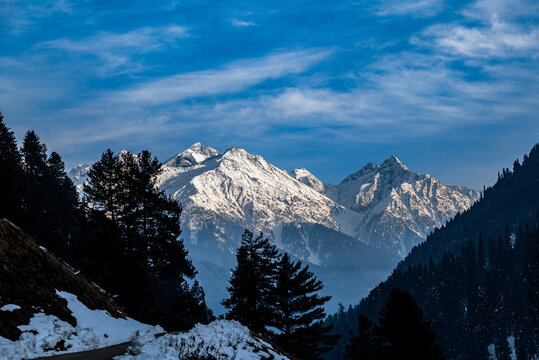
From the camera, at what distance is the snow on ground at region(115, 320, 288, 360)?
15.0m

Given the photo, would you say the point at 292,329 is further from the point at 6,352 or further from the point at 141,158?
the point at 6,352

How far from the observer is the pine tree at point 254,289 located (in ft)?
140

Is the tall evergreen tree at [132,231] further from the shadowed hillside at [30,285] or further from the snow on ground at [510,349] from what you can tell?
the snow on ground at [510,349]

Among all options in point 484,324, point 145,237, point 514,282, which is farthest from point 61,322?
point 514,282

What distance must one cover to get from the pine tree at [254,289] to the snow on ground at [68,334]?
19119mm

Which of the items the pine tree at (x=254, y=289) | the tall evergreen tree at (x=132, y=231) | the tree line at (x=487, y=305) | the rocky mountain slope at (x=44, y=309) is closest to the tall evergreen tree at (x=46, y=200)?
the tall evergreen tree at (x=132, y=231)

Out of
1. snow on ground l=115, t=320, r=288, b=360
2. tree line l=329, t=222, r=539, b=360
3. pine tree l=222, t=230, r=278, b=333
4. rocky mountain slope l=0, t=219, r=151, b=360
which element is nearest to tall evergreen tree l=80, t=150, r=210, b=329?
pine tree l=222, t=230, r=278, b=333

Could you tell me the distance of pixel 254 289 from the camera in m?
42.9

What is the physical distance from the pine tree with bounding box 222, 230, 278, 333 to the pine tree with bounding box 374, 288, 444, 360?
9.71m

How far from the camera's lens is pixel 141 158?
37.6m

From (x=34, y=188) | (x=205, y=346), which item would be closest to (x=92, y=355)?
(x=205, y=346)

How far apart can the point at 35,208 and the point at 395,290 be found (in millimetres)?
47642

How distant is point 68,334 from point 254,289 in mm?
25297

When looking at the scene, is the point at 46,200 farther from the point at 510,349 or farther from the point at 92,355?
the point at 510,349
